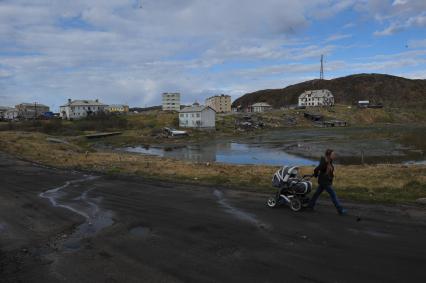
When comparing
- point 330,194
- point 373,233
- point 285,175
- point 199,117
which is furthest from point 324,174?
point 199,117

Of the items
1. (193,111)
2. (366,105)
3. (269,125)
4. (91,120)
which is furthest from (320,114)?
(91,120)

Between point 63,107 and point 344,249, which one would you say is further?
point 63,107

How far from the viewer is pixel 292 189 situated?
14.2m

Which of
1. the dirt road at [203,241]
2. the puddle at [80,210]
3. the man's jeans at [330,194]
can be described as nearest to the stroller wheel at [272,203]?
the dirt road at [203,241]

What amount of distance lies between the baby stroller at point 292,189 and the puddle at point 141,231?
4.52 metres

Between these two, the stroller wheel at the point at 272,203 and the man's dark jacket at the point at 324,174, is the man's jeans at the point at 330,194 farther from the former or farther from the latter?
the stroller wheel at the point at 272,203

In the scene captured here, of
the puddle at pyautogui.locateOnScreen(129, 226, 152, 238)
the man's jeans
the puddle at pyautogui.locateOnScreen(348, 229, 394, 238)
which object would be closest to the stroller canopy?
the man's jeans

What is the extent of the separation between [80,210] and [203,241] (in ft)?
20.9

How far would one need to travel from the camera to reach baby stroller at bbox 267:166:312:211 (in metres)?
14.0

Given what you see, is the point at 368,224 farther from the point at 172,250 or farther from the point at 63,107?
the point at 63,107

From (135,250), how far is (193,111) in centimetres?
10041

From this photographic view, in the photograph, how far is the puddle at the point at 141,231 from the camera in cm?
1205

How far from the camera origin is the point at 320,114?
154 meters

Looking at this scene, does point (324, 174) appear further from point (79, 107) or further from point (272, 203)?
point (79, 107)
